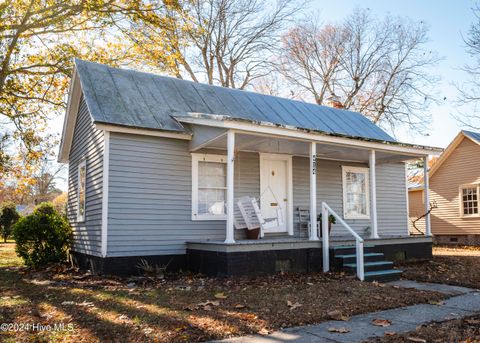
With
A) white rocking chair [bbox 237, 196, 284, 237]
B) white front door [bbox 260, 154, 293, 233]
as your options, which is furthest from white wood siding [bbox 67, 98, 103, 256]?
white front door [bbox 260, 154, 293, 233]

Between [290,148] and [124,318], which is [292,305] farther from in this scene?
[290,148]

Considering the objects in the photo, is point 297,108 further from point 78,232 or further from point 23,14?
point 23,14

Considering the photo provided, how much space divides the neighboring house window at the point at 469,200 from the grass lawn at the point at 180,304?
14.0m

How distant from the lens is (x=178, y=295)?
7062mm

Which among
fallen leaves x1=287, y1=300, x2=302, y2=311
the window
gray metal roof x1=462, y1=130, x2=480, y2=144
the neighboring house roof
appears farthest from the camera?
the neighboring house roof

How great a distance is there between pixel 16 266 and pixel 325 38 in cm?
2506

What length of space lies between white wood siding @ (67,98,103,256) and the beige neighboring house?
16.7 meters

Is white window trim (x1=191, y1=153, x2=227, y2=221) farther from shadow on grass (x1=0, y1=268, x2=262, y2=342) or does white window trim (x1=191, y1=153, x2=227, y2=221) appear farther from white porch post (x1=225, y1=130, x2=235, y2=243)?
shadow on grass (x1=0, y1=268, x2=262, y2=342)

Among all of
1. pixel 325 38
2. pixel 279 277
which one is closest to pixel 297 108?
pixel 279 277

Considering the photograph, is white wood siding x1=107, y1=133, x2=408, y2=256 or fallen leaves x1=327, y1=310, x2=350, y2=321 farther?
white wood siding x1=107, y1=133, x2=408, y2=256

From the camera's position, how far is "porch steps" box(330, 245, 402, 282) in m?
9.07

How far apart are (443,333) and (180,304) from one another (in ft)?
11.5

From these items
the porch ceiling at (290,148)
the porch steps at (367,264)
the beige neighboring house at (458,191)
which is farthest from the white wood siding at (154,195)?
the beige neighboring house at (458,191)

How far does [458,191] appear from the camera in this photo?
68.0ft
